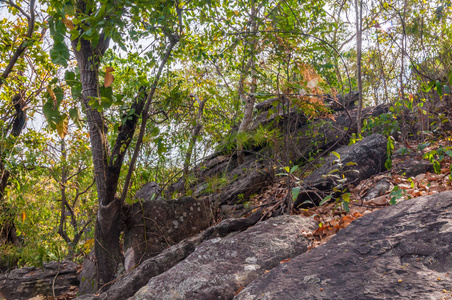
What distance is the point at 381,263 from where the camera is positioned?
1492 millimetres

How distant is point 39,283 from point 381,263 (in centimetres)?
522

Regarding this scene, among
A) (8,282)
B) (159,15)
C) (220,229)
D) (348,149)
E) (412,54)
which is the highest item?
(159,15)

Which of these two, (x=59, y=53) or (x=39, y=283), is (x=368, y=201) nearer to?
(x=59, y=53)

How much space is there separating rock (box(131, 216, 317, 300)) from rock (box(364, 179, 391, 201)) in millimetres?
846

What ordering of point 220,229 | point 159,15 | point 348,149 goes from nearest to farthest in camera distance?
point 159,15 < point 220,229 < point 348,149

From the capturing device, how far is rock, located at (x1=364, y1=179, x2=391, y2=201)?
9.93ft

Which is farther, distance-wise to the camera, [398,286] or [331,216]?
[331,216]

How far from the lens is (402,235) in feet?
5.51

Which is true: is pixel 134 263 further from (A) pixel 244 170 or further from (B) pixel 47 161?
(B) pixel 47 161

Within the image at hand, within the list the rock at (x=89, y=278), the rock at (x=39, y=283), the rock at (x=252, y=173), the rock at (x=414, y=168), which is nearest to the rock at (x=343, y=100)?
the rock at (x=252, y=173)

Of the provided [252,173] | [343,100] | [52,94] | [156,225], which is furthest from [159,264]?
[343,100]

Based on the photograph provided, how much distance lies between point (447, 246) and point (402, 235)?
0.83ft

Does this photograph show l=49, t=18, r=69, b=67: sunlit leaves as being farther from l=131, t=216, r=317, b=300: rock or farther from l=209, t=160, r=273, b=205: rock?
l=209, t=160, r=273, b=205: rock

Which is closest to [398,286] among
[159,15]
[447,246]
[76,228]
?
[447,246]
